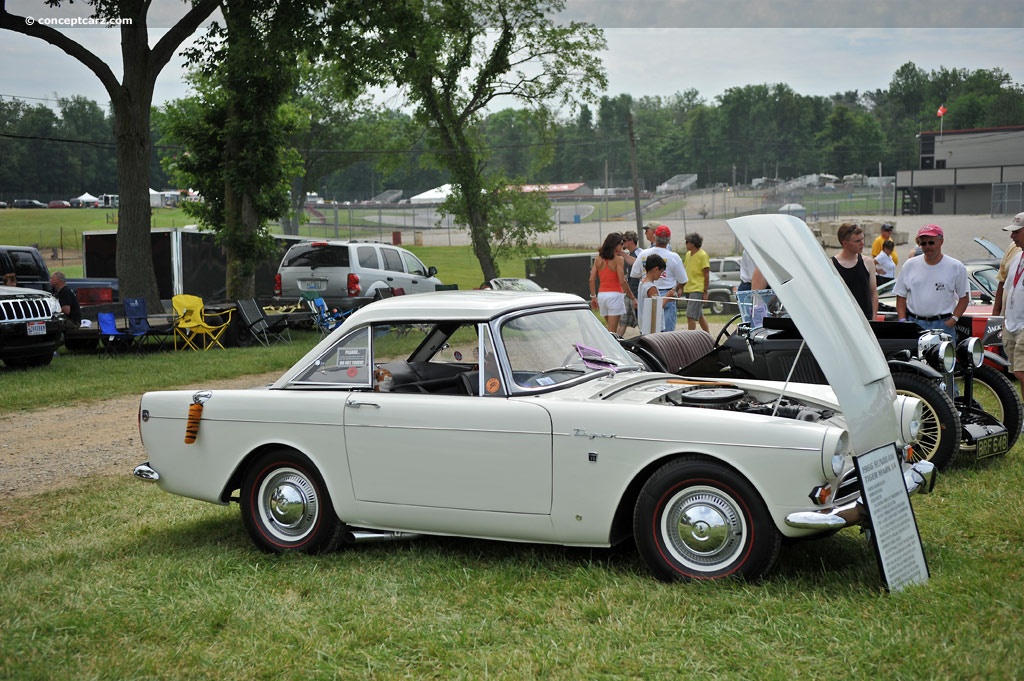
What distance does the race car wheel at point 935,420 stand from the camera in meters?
6.68

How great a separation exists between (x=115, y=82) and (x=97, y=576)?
17.1 m

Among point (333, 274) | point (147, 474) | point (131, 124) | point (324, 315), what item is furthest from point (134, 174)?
point (147, 474)

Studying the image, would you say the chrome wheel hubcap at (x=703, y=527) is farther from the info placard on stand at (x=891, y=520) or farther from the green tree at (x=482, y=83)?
the green tree at (x=482, y=83)

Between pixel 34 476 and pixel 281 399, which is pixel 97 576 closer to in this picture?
pixel 281 399

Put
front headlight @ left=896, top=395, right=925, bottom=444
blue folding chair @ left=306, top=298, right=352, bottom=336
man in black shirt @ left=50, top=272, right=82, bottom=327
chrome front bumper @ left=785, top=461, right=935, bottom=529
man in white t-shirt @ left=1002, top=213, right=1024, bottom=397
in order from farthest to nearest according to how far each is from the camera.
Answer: blue folding chair @ left=306, top=298, right=352, bottom=336
man in black shirt @ left=50, top=272, right=82, bottom=327
man in white t-shirt @ left=1002, top=213, right=1024, bottom=397
front headlight @ left=896, top=395, right=925, bottom=444
chrome front bumper @ left=785, top=461, right=935, bottom=529

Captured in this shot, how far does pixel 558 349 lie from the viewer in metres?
5.79

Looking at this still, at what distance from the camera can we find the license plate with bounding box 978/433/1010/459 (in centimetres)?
691

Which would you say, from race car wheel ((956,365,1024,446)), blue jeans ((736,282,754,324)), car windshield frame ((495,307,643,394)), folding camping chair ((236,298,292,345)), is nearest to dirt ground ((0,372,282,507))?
car windshield frame ((495,307,643,394))

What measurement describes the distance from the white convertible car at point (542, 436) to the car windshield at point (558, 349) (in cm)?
1

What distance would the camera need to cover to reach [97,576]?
5.53 meters

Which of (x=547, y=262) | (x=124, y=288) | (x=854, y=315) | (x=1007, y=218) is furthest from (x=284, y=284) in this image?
(x=1007, y=218)

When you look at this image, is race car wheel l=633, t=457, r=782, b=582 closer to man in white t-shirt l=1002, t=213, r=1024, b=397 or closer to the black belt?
man in white t-shirt l=1002, t=213, r=1024, b=397

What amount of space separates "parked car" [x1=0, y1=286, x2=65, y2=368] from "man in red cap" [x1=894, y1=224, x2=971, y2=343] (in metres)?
11.8

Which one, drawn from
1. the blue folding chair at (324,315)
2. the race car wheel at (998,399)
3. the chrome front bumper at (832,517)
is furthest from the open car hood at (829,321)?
Result: the blue folding chair at (324,315)
